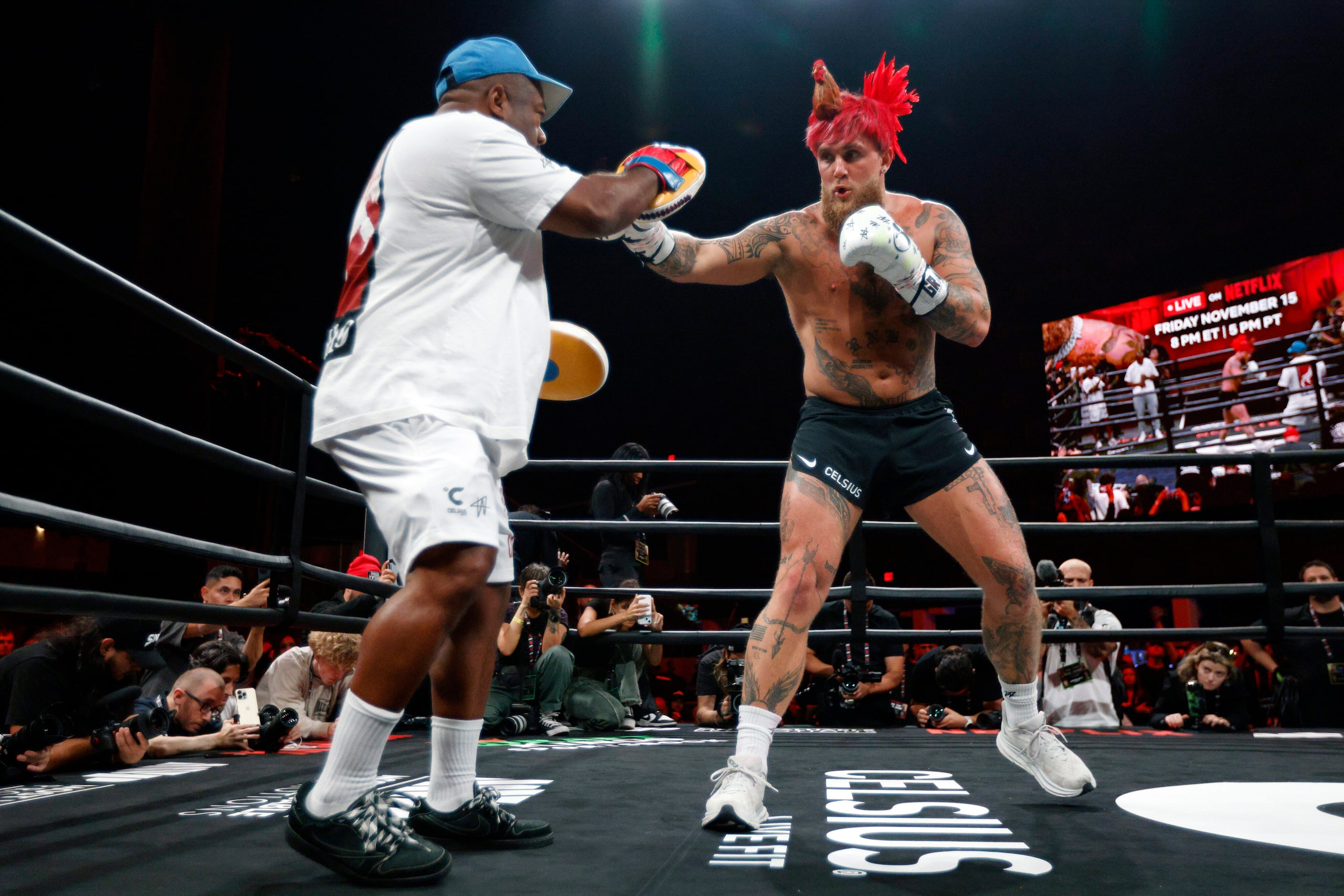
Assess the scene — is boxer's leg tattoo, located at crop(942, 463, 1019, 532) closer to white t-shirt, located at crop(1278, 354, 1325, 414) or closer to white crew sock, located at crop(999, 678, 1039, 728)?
white crew sock, located at crop(999, 678, 1039, 728)

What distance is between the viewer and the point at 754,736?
1.52 m

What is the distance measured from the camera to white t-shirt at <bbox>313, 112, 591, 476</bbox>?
120cm

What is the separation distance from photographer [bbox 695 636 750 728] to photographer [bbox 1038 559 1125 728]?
4.79ft

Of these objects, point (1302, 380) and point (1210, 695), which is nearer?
point (1210, 695)

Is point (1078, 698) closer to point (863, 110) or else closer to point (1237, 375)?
point (863, 110)

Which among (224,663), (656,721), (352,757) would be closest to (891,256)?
(352,757)

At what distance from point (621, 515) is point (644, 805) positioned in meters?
2.50

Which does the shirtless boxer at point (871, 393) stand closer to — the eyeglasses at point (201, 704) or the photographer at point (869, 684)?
the eyeglasses at point (201, 704)

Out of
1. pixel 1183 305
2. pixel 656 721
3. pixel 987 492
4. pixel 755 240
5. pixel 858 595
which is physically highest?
pixel 1183 305

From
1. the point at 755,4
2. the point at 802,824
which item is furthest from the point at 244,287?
the point at 802,824

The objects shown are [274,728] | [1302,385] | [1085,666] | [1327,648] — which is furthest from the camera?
[1302,385]

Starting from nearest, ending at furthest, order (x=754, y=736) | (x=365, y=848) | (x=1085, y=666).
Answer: (x=365, y=848) < (x=754, y=736) < (x=1085, y=666)

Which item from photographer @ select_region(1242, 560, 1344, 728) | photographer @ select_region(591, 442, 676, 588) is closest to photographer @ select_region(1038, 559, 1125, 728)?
photographer @ select_region(1242, 560, 1344, 728)

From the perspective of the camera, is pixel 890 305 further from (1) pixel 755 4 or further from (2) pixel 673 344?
(2) pixel 673 344
